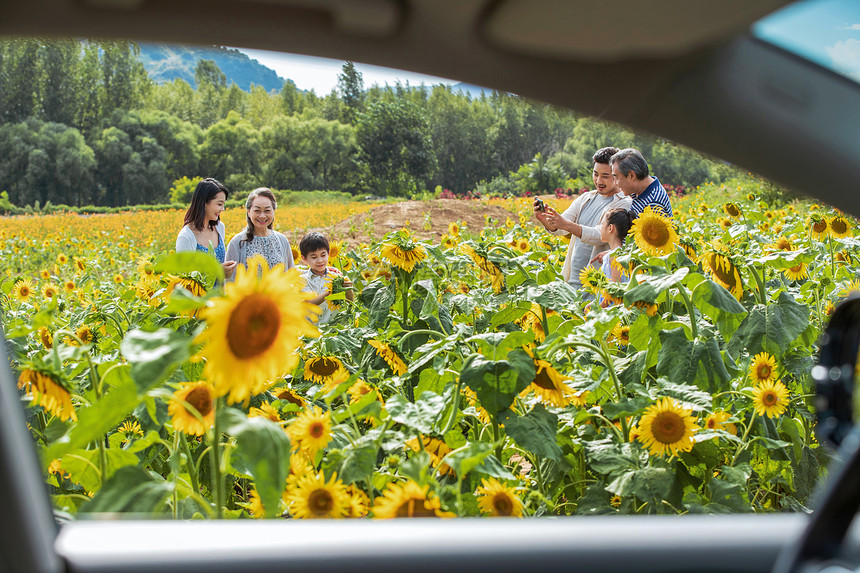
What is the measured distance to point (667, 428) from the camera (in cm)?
142

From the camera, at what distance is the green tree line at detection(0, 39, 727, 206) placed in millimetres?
31125

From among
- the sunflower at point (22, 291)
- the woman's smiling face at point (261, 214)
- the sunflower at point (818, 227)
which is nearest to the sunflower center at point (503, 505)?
the sunflower at point (818, 227)

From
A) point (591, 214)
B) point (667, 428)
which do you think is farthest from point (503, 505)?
point (591, 214)

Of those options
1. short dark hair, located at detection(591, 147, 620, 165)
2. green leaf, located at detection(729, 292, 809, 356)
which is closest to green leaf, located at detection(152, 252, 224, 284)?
green leaf, located at detection(729, 292, 809, 356)

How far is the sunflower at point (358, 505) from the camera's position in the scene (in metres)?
1.12

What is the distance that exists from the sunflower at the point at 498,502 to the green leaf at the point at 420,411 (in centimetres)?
15

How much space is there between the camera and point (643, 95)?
71cm

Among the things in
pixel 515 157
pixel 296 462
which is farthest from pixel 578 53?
pixel 515 157

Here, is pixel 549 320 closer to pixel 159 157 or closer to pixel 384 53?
pixel 384 53

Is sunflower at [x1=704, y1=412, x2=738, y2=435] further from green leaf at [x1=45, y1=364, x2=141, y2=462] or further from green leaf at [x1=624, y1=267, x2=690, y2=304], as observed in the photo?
green leaf at [x1=45, y1=364, x2=141, y2=462]

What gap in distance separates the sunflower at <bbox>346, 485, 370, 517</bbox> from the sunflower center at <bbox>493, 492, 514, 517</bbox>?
215 mm

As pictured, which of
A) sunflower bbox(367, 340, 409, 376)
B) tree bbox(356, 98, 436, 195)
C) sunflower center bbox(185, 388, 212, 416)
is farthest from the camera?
tree bbox(356, 98, 436, 195)

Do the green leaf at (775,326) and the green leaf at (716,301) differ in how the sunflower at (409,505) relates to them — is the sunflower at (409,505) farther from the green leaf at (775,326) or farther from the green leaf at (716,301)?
the green leaf at (775,326)

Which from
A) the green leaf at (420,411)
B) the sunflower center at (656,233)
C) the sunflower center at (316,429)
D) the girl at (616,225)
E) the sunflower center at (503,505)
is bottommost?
the sunflower center at (503,505)
